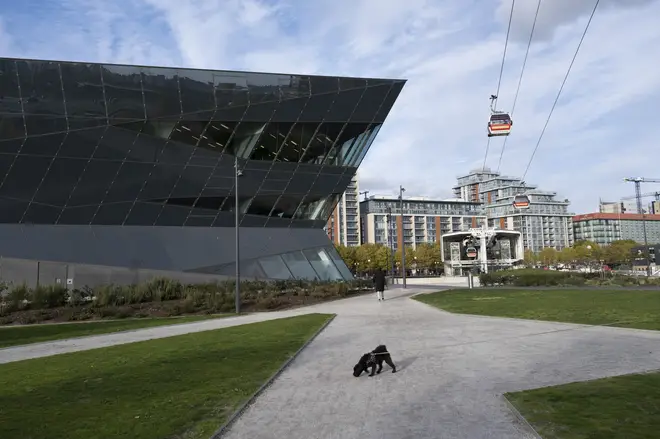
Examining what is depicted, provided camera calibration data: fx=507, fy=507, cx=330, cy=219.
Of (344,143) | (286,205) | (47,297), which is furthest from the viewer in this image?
(344,143)

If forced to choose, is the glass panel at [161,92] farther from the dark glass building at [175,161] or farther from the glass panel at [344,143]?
the glass panel at [344,143]

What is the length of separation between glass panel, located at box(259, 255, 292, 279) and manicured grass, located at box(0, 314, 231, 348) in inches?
477

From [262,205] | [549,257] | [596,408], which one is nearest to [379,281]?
[262,205]

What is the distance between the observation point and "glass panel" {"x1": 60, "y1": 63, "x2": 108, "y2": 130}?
3059 cm

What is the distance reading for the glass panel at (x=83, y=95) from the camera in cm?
3059

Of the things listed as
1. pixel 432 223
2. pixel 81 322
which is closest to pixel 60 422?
pixel 81 322

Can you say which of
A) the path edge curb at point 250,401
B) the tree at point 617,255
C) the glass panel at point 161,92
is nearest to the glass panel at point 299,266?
the glass panel at point 161,92

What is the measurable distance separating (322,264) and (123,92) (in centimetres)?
1821

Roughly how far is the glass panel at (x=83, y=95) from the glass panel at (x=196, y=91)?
4.92 m

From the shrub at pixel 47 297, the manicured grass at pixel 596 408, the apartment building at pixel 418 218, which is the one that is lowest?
the manicured grass at pixel 596 408

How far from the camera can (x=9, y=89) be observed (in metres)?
29.7

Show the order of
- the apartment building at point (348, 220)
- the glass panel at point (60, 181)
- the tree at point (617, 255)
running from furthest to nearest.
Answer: the apartment building at point (348, 220), the tree at point (617, 255), the glass panel at point (60, 181)

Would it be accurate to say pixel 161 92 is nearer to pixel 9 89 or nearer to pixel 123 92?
pixel 123 92

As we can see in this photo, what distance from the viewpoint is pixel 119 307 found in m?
25.6
